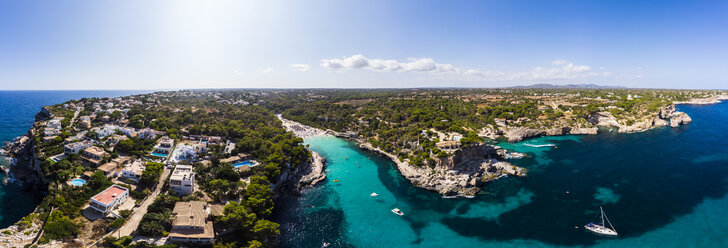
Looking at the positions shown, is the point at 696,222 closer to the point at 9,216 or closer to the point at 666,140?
the point at 666,140

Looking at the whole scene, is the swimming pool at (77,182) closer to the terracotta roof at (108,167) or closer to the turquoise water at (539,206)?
the terracotta roof at (108,167)

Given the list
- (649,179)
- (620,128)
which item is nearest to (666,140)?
(620,128)

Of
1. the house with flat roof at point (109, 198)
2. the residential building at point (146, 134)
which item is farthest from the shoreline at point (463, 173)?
the residential building at point (146, 134)

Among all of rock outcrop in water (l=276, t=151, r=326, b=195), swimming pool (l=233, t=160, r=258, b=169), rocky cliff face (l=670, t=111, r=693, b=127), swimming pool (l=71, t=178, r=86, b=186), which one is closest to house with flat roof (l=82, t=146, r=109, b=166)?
swimming pool (l=71, t=178, r=86, b=186)

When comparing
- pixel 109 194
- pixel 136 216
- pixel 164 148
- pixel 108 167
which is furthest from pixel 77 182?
pixel 164 148

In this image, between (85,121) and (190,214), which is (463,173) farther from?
(85,121)

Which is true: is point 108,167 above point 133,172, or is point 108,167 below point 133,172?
above

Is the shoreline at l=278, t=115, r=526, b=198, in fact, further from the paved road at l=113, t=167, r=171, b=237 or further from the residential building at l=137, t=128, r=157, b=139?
the residential building at l=137, t=128, r=157, b=139
